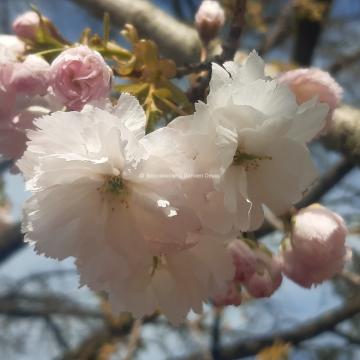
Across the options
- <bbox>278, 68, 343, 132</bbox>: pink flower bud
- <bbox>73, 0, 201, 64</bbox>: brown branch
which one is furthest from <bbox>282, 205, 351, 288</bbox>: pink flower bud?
<bbox>73, 0, 201, 64</bbox>: brown branch

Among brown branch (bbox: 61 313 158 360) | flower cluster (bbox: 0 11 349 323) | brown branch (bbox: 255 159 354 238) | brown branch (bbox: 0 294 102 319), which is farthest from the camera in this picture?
brown branch (bbox: 0 294 102 319)

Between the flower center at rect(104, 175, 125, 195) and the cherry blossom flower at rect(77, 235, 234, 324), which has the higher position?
the flower center at rect(104, 175, 125, 195)

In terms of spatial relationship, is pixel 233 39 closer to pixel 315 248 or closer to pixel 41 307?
pixel 315 248

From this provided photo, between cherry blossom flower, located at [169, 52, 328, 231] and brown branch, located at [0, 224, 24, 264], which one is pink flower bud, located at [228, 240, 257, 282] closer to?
cherry blossom flower, located at [169, 52, 328, 231]

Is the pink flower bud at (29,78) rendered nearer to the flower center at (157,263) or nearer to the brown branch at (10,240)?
the flower center at (157,263)

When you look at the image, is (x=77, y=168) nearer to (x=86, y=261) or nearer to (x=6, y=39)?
(x=86, y=261)

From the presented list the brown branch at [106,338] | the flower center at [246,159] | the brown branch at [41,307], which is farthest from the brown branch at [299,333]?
the flower center at [246,159]

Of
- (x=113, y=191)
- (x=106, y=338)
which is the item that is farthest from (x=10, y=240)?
(x=113, y=191)
